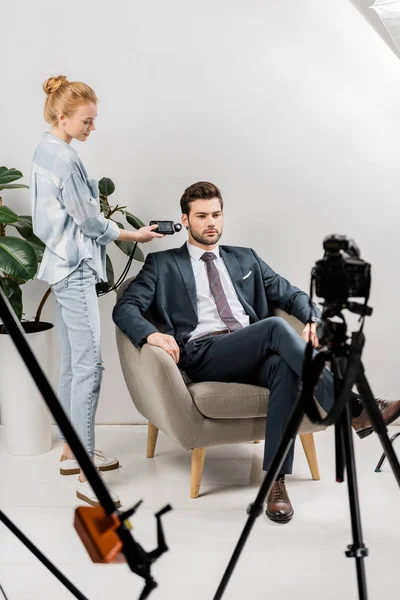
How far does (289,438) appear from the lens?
4.65ft

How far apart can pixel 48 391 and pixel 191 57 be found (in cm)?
276

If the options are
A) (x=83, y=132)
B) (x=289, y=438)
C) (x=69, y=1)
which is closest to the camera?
(x=289, y=438)

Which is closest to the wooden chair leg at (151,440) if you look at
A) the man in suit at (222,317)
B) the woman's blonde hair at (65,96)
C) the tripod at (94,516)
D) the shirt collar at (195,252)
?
the man in suit at (222,317)

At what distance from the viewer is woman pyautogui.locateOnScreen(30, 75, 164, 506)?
278 cm

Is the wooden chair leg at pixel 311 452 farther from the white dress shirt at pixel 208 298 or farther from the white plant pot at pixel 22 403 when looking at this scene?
the white plant pot at pixel 22 403

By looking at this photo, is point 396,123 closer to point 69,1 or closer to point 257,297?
point 257,297

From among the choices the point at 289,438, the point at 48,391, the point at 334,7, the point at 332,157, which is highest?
the point at 334,7

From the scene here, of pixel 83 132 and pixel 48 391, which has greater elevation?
pixel 83 132

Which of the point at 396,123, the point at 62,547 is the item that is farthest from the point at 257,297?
the point at 62,547

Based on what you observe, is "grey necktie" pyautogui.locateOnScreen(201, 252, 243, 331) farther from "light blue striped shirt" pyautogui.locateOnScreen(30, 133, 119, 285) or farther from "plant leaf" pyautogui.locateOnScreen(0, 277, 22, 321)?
"plant leaf" pyautogui.locateOnScreen(0, 277, 22, 321)

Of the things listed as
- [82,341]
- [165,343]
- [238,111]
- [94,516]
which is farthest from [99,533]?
[238,111]

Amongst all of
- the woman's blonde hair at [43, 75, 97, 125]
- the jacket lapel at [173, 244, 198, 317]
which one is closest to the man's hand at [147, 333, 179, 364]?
the jacket lapel at [173, 244, 198, 317]

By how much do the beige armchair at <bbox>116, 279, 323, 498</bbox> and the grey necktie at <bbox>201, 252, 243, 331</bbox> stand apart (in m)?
0.36

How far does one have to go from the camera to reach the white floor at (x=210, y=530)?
2.16 meters
